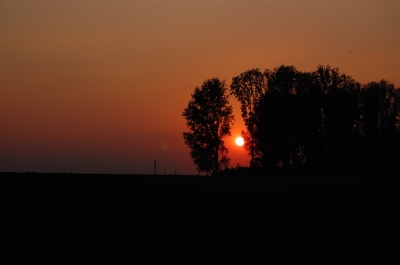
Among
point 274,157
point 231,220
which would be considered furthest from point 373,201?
point 274,157

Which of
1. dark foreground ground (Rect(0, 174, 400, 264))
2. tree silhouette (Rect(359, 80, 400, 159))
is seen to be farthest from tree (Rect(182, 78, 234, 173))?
dark foreground ground (Rect(0, 174, 400, 264))

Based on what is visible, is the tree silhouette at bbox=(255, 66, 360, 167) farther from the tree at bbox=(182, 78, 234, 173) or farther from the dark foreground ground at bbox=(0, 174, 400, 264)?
the dark foreground ground at bbox=(0, 174, 400, 264)

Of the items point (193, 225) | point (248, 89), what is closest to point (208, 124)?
point (248, 89)

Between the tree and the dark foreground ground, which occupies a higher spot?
the tree

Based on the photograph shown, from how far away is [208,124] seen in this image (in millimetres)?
69938

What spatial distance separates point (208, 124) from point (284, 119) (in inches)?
406

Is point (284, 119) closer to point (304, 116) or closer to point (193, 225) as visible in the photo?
point (304, 116)

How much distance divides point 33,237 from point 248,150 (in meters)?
56.8

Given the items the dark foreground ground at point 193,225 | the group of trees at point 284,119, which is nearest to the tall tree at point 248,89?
the group of trees at point 284,119

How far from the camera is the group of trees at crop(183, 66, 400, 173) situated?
66.1 metres

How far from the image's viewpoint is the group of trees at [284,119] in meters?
66.1

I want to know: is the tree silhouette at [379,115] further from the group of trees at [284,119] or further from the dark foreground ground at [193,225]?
the dark foreground ground at [193,225]

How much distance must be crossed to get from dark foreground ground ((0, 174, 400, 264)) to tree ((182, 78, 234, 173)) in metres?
43.4

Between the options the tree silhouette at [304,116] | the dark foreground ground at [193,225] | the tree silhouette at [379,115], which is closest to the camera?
the dark foreground ground at [193,225]
